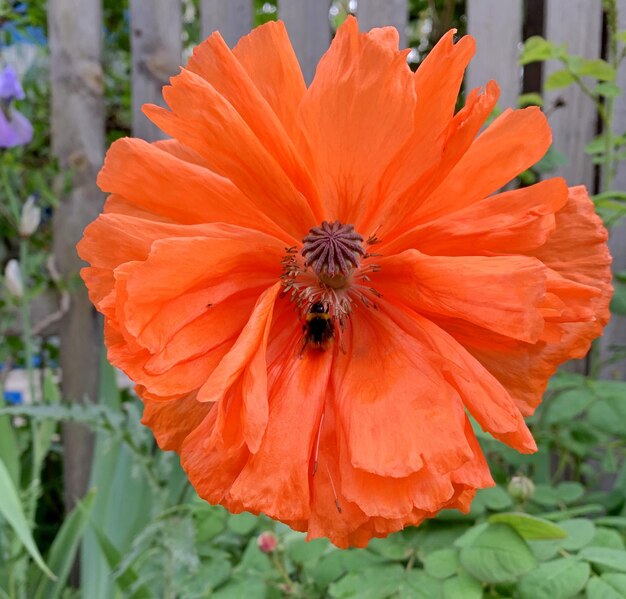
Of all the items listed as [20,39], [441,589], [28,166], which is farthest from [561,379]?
[20,39]

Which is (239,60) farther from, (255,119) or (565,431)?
(565,431)

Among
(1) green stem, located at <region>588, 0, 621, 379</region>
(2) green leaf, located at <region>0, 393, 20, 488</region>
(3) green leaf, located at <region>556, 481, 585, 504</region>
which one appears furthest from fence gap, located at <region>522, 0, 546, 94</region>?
(2) green leaf, located at <region>0, 393, 20, 488</region>

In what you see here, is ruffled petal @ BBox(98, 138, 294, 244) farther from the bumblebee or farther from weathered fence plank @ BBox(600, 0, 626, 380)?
weathered fence plank @ BBox(600, 0, 626, 380)

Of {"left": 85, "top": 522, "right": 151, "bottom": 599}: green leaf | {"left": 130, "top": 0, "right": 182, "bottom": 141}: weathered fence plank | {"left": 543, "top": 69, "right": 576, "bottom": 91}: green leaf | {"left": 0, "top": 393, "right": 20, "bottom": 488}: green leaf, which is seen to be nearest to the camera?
{"left": 85, "top": 522, "right": 151, "bottom": 599}: green leaf

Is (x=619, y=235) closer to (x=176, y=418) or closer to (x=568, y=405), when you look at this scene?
(x=568, y=405)

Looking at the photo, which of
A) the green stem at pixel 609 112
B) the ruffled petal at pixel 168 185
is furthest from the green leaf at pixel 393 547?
the green stem at pixel 609 112

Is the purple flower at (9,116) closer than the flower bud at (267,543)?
No

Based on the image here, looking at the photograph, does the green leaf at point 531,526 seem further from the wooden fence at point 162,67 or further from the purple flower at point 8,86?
the purple flower at point 8,86
